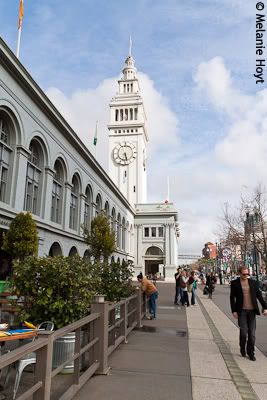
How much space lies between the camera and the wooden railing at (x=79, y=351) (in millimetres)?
3461

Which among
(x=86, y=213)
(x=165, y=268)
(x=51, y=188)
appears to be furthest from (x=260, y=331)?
(x=165, y=268)

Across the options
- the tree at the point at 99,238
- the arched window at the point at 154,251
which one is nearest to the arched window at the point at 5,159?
the tree at the point at 99,238

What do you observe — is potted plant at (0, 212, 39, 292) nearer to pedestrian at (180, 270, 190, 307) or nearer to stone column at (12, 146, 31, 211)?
stone column at (12, 146, 31, 211)

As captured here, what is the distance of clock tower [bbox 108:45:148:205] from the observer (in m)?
78.6

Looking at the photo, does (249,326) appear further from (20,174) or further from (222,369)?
(20,174)

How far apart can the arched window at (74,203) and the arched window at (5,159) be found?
11.3 metres

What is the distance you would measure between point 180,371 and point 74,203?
27589 millimetres

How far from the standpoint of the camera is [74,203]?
33156 millimetres

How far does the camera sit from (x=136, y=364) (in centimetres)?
679

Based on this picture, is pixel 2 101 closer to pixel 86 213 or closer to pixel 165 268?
pixel 86 213

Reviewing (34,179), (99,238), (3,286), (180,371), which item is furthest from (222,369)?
(99,238)

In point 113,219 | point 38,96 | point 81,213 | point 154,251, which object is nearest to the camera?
point 38,96

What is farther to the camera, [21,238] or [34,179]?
[34,179]

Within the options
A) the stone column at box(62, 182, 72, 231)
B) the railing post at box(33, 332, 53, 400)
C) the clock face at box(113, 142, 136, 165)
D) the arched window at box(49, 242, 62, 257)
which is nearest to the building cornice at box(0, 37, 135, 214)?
the stone column at box(62, 182, 72, 231)
